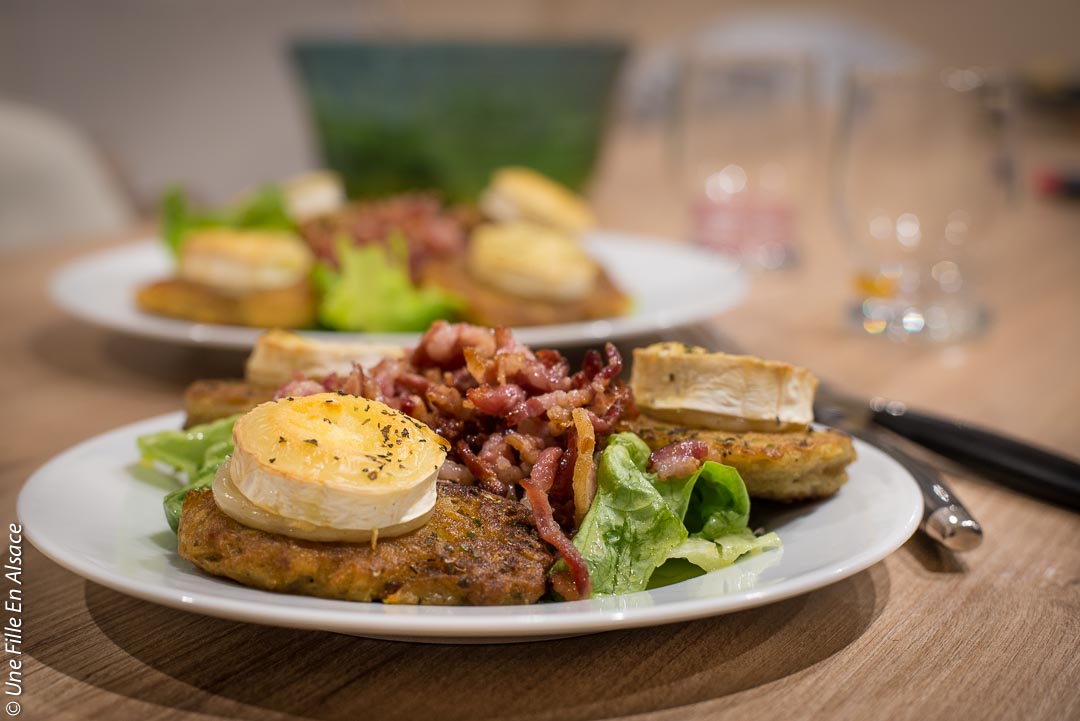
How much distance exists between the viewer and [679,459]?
4.88ft

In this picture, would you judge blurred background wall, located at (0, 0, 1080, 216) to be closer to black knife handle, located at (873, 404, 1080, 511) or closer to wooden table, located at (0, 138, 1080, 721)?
black knife handle, located at (873, 404, 1080, 511)

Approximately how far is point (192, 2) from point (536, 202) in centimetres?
635

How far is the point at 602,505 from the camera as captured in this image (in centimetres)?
143

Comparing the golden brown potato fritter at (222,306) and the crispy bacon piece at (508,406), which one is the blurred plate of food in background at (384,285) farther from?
the crispy bacon piece at (508,406)

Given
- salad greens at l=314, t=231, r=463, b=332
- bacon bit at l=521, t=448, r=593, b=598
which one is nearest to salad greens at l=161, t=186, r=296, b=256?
salad greens at l=314, t=231, r=463, b=332

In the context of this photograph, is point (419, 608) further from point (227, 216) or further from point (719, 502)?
point (227, 216)

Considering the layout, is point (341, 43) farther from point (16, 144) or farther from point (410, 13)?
point (410, 13)

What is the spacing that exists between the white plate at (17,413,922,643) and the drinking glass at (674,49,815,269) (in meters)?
2.46

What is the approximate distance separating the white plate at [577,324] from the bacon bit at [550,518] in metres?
0.91

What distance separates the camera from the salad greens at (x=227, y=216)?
11.6 feet

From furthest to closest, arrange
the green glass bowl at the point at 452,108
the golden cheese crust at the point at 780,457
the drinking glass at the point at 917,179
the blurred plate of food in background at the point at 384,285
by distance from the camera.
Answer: the green glass bowl at the point at 452,108 < the drinking glass at the point at 917,179 < the blurred plate of food in background at the point at 384,285 < the golden cheese crust at the point at 780,457

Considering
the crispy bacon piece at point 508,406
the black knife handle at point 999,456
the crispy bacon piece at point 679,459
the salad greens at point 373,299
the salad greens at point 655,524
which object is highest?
the crispy bacon piece at point 508,406

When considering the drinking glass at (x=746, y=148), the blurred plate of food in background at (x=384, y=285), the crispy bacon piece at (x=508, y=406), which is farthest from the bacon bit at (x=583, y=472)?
the drinking glass at (x=746, y=148)

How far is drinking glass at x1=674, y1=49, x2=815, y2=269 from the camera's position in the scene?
390cm
